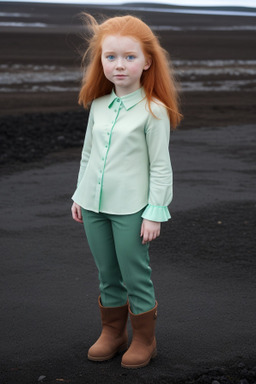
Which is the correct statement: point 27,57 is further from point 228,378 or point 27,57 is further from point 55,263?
point 228,378

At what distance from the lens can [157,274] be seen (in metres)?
4.89

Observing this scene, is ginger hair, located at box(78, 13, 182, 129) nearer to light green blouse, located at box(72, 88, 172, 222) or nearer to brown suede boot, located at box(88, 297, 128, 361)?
light green blouse, located at box(72, 88, 172, 222)

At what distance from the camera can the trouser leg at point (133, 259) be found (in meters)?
3.18

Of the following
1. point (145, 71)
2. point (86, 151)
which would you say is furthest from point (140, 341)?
point (145, 71)

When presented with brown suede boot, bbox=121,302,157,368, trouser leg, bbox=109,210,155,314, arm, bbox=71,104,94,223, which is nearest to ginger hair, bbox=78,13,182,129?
arm, bbox=71,104,94,223

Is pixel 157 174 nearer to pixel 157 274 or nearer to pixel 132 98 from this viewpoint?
pixel 132 98

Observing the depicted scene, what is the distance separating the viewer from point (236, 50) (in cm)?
3806

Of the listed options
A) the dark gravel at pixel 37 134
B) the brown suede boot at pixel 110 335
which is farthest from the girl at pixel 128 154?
the dark gravel at pixel 37 134

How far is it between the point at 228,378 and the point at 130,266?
80 cm

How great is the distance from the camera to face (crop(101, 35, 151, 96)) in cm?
305

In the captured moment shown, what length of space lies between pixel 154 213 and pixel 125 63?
74 cm

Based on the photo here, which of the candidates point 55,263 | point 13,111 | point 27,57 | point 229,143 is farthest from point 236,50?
point 55,263

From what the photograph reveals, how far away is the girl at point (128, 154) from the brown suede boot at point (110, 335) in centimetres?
13

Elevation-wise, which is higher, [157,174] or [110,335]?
[157,174]
